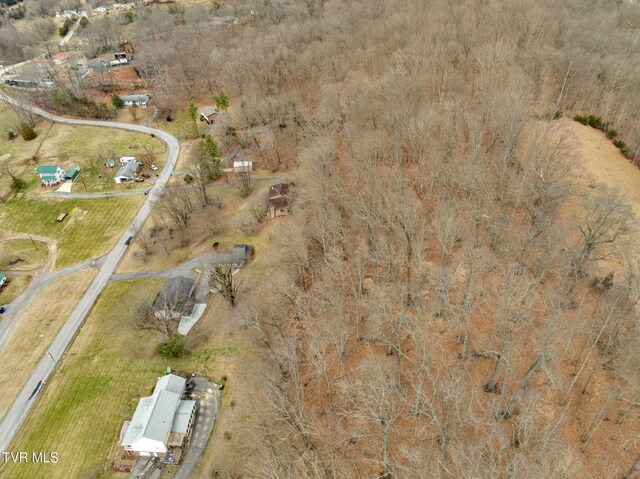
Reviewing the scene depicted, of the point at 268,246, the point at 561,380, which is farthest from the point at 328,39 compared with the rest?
the point at 561,380

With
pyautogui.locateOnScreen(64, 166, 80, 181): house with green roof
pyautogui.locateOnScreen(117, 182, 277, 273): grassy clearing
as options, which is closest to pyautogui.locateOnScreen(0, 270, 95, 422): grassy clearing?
pyautogui.locateOnScreen(117, 182, 277, 273): grassy clearing

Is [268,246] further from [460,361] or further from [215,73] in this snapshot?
[215,73]

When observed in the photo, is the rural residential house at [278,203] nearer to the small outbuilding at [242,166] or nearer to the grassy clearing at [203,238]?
the grassy clearing at [203,238]

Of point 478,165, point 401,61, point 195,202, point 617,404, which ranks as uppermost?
point 401,61

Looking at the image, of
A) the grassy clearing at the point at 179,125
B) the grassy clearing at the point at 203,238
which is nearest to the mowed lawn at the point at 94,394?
the grassy clearing at the point at 203,238

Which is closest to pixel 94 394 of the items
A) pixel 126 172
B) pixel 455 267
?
pixel 455 267

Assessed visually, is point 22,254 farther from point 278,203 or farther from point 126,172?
point 278,203
